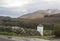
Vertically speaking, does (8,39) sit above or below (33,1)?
below

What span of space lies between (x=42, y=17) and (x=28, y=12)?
0.23 meters

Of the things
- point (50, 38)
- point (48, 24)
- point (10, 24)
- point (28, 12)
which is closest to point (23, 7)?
point (28, 12)

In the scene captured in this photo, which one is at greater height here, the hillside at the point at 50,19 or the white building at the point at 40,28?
the hillside at the point at 50,19

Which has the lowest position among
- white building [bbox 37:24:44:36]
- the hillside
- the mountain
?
white building [bbox 37:24:44:36]

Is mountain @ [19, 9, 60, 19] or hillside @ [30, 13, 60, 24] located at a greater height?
mountain @ [19, 9, 60, 19]

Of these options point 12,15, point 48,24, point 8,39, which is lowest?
point 8,39

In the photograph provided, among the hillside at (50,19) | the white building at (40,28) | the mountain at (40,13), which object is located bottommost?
the white building at (40,28)

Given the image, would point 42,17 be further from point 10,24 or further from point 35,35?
point 10,24

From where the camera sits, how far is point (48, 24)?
2.14 meters

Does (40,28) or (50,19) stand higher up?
(50,19)

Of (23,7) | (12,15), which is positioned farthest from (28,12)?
(12,15)

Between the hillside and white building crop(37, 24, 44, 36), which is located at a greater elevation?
the hillside

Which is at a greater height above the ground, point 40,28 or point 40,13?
point 40,13

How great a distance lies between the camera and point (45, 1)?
2207 mm
